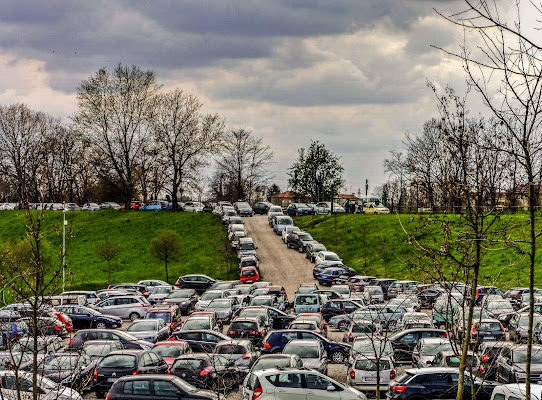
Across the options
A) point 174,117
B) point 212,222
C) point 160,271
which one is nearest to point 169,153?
point 174,117

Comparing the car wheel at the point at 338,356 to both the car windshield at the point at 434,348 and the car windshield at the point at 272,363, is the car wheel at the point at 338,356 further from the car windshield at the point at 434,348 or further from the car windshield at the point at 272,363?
the car windshield at the point at 272,363

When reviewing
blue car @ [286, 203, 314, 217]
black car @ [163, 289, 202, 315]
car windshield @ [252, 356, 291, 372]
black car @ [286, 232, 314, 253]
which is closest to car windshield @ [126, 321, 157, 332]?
black car @ [163, 289, 202, 315]

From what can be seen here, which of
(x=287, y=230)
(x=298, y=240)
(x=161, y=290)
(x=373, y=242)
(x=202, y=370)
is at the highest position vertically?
(x=287, y=230)

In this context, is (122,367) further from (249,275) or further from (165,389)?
(249,275)

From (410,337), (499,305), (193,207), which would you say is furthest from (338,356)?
A: (193,207)

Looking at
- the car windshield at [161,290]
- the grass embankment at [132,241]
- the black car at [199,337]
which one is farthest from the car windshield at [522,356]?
the grass embankment at [132,241]

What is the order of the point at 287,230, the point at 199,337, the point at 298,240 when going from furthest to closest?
the point at 287,230
the point at 298,240
the point at 199,337

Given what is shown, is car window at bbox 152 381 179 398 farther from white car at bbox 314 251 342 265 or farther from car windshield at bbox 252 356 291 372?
white car at bbox 314 251 342 265

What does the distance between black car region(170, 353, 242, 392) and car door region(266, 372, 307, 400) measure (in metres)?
2.51

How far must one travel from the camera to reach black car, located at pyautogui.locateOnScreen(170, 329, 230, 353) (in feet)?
86.0

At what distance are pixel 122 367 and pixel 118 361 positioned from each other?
9.9 inches

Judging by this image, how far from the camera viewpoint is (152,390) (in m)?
18.9

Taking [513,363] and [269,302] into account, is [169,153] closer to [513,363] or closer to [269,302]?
[269,302]

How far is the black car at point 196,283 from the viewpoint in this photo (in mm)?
49031
